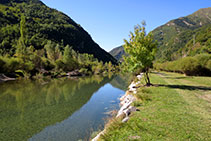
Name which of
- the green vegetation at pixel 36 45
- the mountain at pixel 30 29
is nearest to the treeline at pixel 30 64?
the green vegetation at pixel 36 45

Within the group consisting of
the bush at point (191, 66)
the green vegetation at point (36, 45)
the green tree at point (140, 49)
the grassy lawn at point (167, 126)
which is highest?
the green vegetation at point (36, 45)

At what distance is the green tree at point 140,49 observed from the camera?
1546 cm

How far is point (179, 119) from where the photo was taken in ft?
21.8

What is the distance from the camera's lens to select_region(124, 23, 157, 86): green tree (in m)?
15.5

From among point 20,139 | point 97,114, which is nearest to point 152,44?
point 97,114

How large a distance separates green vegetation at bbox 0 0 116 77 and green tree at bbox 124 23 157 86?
38.8 meters

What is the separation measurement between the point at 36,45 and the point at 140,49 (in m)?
108

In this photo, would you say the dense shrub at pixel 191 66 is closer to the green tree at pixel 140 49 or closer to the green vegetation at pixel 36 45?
the green tree at pixel 140 49

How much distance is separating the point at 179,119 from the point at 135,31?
39.3 ft

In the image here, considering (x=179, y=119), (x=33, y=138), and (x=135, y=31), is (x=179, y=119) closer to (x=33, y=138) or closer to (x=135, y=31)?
(x=33, y=138)

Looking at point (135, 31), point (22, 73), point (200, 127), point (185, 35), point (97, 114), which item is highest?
point (185, 35)

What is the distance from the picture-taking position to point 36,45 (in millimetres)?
104688

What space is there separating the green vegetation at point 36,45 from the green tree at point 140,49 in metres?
38.8

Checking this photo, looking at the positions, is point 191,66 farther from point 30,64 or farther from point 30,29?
point 30,29
